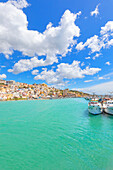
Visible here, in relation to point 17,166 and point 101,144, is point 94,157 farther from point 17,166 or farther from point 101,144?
point 17,166

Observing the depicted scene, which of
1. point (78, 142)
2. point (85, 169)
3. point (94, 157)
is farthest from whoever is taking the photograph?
point (78, 142)

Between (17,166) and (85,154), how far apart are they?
5242mm

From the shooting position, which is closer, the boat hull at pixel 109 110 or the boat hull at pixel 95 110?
the boat hull at pixel 109 110

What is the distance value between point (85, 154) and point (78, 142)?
6.35 ft

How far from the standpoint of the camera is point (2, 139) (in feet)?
Answer: 33.3

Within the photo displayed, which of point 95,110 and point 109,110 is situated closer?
point 109,110

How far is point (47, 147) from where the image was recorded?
8336 millimetres

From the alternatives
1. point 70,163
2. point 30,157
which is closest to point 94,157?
point 70,163

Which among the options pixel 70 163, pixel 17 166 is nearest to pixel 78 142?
pixel 70 163

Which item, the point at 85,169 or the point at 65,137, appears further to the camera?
the point at 65,137

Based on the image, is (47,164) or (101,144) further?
(101,144)

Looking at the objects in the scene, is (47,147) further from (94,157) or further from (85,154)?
(94,157)

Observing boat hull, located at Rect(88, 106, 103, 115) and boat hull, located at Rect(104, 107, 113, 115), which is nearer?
boat hull, located at Rect(104, 107, 113, 115)

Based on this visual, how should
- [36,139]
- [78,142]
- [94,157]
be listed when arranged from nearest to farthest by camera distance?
[94,157], [78,142], [36,139]
